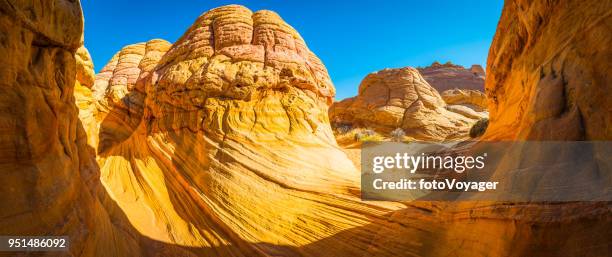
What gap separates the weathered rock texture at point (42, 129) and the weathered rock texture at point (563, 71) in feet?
15.8

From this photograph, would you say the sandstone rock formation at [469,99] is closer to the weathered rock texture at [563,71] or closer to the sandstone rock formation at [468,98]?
the sandstone rock formation at [468,98]

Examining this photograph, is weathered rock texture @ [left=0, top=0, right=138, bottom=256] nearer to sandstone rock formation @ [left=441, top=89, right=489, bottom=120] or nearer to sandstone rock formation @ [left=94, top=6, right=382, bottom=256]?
sandstone rock formation @ [left=94, top=6, right=382, bottom=256]

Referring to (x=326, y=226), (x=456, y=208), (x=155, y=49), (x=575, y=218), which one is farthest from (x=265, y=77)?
(x=155, y=49)

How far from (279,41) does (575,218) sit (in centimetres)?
641

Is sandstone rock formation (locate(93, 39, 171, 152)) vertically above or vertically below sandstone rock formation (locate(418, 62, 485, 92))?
below

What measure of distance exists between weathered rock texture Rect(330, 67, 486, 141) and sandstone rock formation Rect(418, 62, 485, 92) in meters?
12.2

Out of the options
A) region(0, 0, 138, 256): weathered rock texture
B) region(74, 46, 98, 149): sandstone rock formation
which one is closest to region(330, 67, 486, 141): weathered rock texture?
region(74, 46, 98, 149): sandstone rock formation

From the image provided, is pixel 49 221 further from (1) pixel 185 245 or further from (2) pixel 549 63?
(2) pixel 549 63

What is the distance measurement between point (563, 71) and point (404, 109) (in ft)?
60.2

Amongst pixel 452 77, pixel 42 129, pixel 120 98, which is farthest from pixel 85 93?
pixel 452 77

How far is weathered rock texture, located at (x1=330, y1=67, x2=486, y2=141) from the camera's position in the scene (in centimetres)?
1905

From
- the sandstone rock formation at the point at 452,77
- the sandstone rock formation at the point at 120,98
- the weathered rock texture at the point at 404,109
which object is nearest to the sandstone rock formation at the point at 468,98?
the weathered rock texture at the point at 404,109

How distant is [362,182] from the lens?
550 cm

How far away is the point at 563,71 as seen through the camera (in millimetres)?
3082
